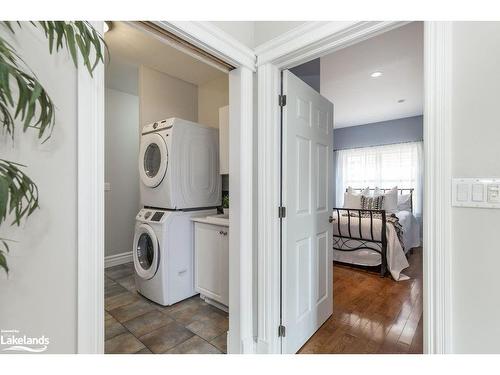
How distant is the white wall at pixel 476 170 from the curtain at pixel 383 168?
4506mm

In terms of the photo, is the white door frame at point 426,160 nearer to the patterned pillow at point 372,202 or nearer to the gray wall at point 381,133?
the patterned pillow at point 372,202

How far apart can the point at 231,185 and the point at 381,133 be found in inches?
205

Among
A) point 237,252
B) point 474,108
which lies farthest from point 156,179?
point 474,108

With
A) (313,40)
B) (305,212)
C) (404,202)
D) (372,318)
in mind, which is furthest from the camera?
(404,202)

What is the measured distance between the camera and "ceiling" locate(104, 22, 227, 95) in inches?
92.5

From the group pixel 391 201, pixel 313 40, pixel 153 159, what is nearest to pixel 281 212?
pixel 313 40

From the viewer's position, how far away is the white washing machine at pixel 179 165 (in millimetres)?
2383

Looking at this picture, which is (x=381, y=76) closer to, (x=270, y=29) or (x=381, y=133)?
(x=270, y=29)

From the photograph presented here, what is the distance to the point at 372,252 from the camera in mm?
3342

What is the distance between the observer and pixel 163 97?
3123 mm

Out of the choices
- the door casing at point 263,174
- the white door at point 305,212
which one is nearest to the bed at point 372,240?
the white door at point 305,212

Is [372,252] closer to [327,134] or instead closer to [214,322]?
[327,134]

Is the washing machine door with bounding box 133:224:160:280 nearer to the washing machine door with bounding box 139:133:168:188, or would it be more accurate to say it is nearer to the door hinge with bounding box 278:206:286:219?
the washing machine door with bounding box 139:133:168:188

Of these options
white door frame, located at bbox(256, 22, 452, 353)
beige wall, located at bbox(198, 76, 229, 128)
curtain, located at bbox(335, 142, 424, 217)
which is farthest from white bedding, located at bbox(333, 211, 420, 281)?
beige wall, located at bbox(198, 76, 229, 128)
